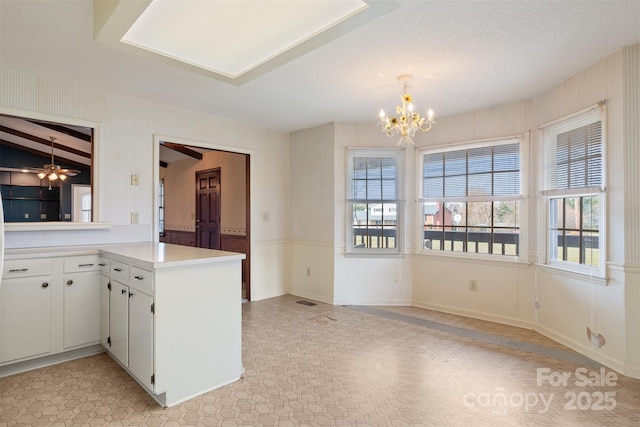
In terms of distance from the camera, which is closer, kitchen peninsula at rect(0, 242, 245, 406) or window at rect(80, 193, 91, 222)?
kitchen peninsula at rect(0, 242, 245, 406)

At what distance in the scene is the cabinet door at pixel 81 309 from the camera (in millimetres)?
2777

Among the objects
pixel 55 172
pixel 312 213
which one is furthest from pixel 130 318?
pixel 55 172

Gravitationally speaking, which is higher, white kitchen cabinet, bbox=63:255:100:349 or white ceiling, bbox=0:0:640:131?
white ceiling, bbox=0:0:640:131

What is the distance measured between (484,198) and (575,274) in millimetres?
1239

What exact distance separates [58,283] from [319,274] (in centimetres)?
299

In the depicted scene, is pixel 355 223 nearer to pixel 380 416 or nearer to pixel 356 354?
pixel 356 354

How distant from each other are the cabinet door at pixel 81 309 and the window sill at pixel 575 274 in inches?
168

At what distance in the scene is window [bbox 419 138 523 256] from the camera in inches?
152

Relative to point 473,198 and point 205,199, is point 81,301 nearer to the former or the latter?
point 205,199

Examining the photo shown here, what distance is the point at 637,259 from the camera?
259 cm

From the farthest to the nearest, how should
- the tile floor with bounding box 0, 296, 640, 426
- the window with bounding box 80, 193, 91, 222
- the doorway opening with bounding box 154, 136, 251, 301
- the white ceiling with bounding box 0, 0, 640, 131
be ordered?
the doorway opening with bounding box 154, 136, 251, 301, the window with bounding box 80, 193, 91, 222, the white ceiling with bounding box 0, 0, 640, 131, the tile floor with bounding box 0, 296, 640, 426

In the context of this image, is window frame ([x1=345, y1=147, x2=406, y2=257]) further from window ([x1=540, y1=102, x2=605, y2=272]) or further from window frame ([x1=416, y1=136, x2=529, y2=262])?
window ([x1=540, y1=102, x2=605, y2=272])

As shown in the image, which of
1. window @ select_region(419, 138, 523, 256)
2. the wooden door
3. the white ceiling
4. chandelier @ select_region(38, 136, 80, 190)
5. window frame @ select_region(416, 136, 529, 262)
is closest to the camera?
the white ceiling

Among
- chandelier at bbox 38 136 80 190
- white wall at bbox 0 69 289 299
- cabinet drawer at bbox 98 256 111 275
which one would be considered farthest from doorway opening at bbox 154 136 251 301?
cabinet drawer at bbox 98 256 111 275
